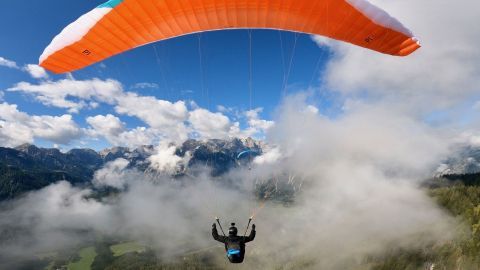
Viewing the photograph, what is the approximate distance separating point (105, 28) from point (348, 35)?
9.94 m

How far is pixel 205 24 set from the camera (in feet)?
48.0

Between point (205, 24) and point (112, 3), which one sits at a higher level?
point (112, 3)

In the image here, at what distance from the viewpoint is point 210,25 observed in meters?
14.7

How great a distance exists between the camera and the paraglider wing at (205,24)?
1338 centimetres

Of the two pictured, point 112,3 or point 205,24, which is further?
point 205,24

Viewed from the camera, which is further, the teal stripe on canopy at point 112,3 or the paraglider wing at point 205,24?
the paraglider wing at point 205,24

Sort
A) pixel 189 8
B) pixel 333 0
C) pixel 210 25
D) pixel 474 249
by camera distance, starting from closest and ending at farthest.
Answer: pixel 333 0, pixel 189 8, pixel 210 25, pixel 474 249

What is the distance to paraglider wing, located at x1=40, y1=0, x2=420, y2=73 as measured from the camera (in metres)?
13.4

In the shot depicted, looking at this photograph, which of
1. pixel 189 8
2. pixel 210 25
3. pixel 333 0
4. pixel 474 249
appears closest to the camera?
pixel 333 0

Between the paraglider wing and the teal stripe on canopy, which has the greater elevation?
the teal stripe on canopy

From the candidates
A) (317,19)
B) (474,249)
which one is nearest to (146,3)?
(317,19)

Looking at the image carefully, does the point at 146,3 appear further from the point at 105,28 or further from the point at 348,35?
the point at 348,35

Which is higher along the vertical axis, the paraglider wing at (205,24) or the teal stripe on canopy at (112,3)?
the teal stripe on canopy at (112,3)

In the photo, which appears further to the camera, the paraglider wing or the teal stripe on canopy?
A: the paraglider wing
